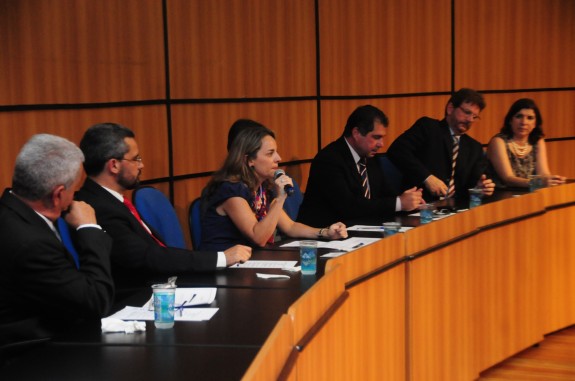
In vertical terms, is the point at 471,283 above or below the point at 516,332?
above

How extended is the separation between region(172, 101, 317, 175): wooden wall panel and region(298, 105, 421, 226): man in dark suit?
0.85m

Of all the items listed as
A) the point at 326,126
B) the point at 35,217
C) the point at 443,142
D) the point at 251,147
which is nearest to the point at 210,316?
the point at 35,217

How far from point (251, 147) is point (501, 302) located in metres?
1.64

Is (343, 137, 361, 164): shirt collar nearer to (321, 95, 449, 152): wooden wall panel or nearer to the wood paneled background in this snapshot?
the wood paneled background

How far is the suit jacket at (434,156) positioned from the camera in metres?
5.35

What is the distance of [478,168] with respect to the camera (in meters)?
5.57

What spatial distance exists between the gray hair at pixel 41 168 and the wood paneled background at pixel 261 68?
1.53 m

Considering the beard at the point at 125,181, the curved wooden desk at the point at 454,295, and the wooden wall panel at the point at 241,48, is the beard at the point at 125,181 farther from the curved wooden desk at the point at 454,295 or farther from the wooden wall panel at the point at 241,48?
the wooden wall panel at the point at 241,48

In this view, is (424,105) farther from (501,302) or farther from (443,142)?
(501,302)

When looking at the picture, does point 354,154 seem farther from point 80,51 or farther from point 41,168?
point 41,168

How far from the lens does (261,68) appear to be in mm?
5848

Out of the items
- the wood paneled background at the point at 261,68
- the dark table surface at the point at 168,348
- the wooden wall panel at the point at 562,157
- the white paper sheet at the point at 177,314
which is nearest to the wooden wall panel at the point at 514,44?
the wood paneled background at the point at 261,68

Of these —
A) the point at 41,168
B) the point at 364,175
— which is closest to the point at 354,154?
Answer: the point at 364,175

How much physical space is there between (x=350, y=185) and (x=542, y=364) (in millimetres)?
1368
